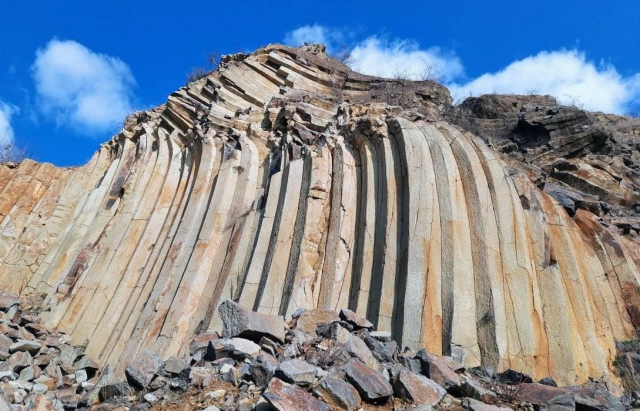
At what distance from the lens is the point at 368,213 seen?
9391 millimetres

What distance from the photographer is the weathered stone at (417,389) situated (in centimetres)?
461

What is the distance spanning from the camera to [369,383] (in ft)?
15.1

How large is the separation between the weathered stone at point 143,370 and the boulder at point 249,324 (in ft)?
2.66

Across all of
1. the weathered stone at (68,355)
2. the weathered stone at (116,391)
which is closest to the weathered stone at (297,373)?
the weathered stone at (116,391)

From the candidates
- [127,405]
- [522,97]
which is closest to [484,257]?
[127,405]

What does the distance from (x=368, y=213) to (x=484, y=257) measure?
2.30m

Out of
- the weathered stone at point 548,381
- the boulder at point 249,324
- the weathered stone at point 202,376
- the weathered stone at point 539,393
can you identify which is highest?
the weathered stone at point 548,381

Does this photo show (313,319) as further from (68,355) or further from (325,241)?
(68,355)

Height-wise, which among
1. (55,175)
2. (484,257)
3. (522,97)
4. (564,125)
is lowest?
(484,257)

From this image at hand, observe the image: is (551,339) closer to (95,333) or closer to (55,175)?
(95,333)

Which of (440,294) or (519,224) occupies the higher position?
(519,224)

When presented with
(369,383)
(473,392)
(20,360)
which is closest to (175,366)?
(369,383)

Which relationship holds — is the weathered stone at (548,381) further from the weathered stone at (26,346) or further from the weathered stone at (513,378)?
the weathered stone at (26,346)

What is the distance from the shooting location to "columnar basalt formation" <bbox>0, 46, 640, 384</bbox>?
7383 millimetres
